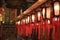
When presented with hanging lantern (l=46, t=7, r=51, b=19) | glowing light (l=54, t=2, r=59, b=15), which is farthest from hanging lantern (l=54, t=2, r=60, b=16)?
hanging lantern (l=46, t=7, r=51, b=19)

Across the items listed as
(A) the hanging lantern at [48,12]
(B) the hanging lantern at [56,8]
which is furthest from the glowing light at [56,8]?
(A) the hanging lantern at [48,12]

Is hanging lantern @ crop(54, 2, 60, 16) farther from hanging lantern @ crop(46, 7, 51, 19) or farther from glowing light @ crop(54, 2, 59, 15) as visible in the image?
hanging lantern @ crop(46, 7, 51, 19)

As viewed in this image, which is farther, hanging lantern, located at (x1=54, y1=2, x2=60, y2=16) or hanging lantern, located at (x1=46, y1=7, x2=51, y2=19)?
hanging lantern, located at (x1=46, y1=7, x2=51, y2=19)

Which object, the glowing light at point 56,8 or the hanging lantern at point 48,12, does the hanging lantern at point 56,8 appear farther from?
the hanging lantern at point 48,12

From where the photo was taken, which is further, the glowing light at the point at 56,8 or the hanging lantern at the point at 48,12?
the hanging lantern at the point at 48,12

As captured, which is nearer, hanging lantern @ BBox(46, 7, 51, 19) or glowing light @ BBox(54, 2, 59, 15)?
glowing light @ BBox(54, 2, 59, 15)

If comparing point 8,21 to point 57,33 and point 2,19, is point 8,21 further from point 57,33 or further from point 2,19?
point 57,33

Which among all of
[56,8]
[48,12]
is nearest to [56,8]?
[56,8]

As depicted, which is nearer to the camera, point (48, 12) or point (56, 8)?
point (56, 8)

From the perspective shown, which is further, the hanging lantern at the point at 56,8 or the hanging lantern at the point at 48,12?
Result: the hanging lantern at the point at 48,12

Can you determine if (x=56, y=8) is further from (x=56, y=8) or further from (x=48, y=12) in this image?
(x=48, y=12)

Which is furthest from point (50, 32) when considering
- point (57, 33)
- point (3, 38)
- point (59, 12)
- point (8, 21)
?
point (8, 21)

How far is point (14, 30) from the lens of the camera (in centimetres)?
1655

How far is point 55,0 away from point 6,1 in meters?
10.7
